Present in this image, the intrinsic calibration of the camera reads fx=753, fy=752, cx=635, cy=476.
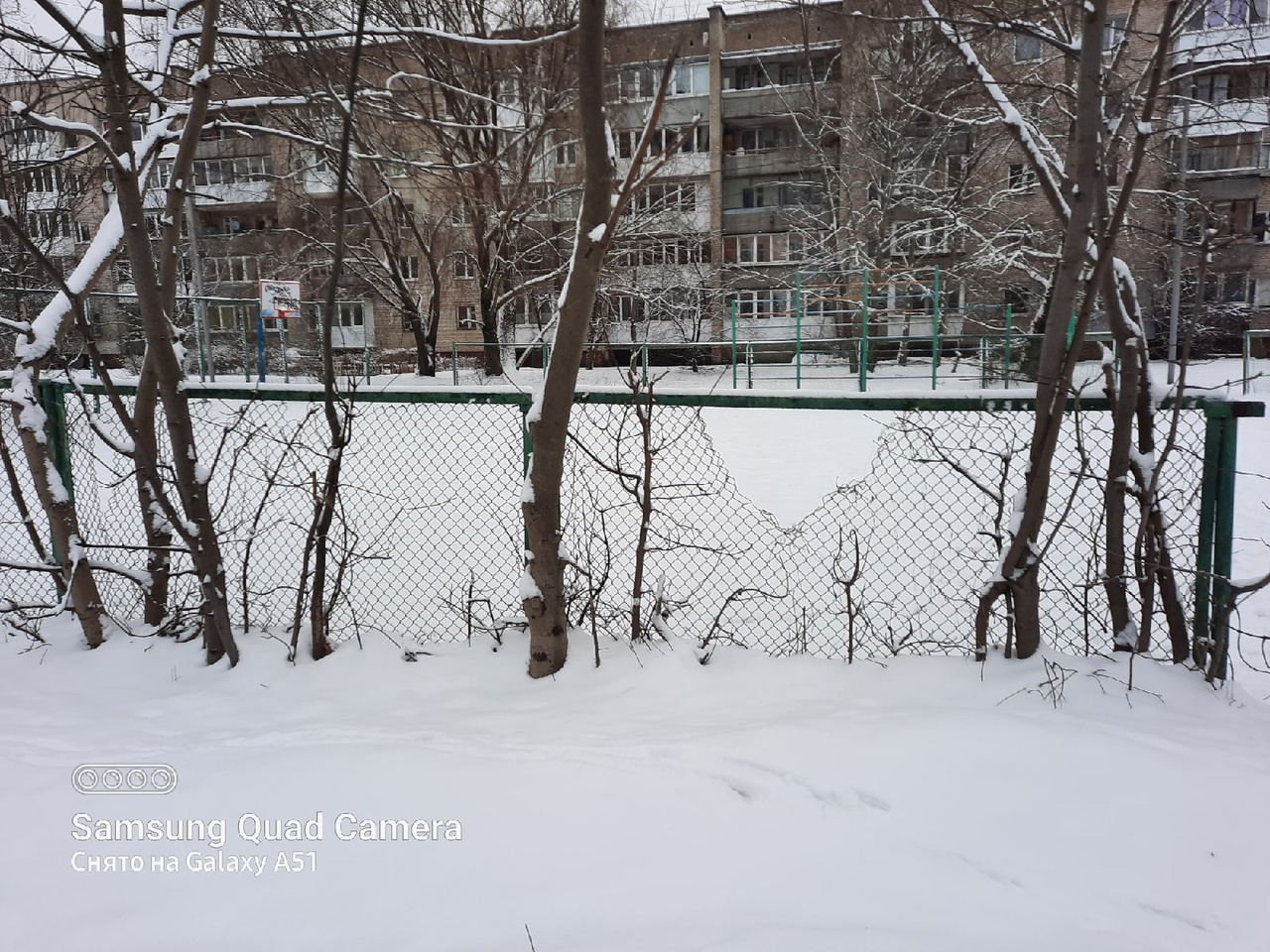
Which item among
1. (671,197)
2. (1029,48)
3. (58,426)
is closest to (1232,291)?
(1029,48)

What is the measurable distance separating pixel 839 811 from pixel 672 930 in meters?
0.59

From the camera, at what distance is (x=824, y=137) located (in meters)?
24.8

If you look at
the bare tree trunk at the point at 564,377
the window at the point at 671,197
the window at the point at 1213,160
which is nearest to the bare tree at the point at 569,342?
the bare tree trunk at the point at 564,377

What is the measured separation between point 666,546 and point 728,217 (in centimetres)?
2727

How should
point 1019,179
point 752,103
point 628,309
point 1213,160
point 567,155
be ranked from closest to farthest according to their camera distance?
point 1019,179 < point 567,155 < point 1213,160 < point 628,309 < point 752,103

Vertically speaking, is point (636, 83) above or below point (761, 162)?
above

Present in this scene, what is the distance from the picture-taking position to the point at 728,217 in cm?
2880

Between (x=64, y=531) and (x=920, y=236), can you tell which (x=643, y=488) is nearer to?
(x=64, y=531)

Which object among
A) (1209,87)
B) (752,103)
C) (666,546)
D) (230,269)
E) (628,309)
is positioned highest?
(752,103)

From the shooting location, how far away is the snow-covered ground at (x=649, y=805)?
1.69 meters

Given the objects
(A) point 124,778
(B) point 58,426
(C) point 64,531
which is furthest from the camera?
(B) point 58,426

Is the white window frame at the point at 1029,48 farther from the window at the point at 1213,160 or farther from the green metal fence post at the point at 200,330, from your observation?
the window at the point at 1213,160

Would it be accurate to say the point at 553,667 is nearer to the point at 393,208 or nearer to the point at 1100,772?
the point at 1100,772

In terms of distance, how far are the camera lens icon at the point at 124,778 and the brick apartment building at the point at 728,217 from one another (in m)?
10.2
